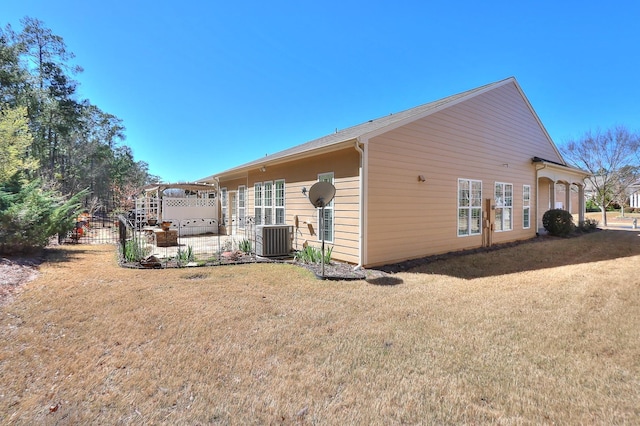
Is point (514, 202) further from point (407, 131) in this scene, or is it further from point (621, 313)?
point (621, 313)

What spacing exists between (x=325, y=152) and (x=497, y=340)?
5.53 metres

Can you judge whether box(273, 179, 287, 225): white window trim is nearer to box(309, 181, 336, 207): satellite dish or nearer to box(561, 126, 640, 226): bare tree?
box(309, 181, 336, 207): satellite dish

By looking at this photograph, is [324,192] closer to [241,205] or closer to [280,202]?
[280,202]

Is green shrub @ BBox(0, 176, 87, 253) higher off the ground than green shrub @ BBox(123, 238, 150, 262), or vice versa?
green shrub @ BBox(0, 176, 87, 253)

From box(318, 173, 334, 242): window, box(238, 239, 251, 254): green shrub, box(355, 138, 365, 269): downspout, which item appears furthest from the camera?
box(238, 239, 251, 254): green shrub

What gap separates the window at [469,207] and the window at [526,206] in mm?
3200

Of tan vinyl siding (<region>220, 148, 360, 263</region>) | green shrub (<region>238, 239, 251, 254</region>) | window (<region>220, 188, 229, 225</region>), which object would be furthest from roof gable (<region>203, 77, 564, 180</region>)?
green shrub (<region>238, 239, 251, 254</region>)

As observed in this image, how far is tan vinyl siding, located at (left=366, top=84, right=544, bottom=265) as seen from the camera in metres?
7.16

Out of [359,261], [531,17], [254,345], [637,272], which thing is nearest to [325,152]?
[359,261]

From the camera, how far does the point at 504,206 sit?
10.7 m

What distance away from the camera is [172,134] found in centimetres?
2727

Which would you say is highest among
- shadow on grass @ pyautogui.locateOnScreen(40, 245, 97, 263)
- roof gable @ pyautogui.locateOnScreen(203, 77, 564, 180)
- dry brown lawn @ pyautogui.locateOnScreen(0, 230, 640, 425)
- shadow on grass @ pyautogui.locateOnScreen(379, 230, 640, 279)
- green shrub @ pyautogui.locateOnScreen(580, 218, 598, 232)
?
roof gable @ pyautogui.locateOnScreen(203, 77, 564, 180)

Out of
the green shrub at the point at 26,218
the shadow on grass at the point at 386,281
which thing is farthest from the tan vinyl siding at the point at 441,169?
the green shrub at the point at 26,218

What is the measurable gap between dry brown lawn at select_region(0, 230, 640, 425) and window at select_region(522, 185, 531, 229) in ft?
20.5
